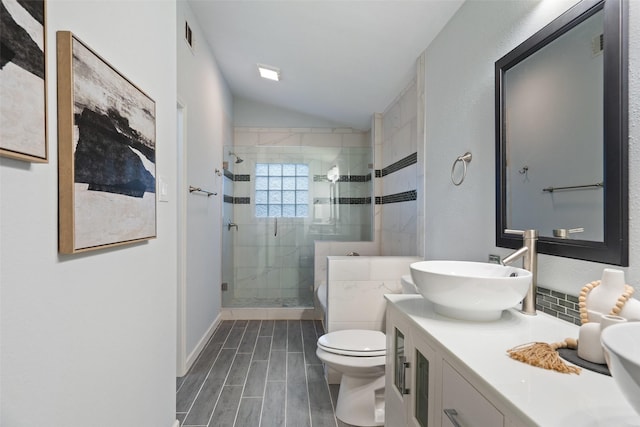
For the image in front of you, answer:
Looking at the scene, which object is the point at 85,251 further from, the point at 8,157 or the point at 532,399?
the point at 532,399

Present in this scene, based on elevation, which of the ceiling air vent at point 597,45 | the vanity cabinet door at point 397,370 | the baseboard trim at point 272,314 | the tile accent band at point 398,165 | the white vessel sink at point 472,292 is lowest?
the baseboard trim at point 272,314

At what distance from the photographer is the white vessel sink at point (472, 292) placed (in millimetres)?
987

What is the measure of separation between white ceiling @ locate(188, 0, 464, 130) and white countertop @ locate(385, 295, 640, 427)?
1743 mm

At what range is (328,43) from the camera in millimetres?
2570

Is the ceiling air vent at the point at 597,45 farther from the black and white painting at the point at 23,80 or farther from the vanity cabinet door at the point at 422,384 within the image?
the black and white painting at the point at 23,80

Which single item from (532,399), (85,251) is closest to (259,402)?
(85,251)

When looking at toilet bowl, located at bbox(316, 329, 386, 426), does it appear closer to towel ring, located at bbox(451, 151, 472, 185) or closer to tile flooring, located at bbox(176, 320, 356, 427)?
tile flooring, located at bbox(176, 320, 356, 427)

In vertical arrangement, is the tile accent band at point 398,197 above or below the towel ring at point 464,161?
below

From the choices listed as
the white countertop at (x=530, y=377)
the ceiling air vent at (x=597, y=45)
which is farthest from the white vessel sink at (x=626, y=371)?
the ceiling air vent at (x=597, y=45)

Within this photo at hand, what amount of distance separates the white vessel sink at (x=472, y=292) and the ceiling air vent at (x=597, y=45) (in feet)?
2.33

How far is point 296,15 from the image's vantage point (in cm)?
231

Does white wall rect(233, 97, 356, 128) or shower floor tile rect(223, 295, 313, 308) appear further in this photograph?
white wall rect(233, 97, 356, 128)

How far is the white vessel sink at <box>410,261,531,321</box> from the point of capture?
0.99 meters

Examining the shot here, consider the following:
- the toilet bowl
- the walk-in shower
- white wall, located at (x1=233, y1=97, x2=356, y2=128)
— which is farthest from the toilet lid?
white wall, located at (x1=233, y1=97, x2=356, y2=128)
